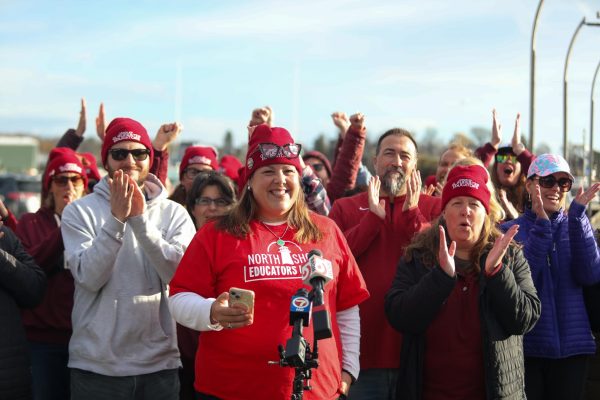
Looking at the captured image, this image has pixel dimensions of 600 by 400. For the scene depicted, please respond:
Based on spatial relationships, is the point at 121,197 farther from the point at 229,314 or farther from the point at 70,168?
the point at 70,168

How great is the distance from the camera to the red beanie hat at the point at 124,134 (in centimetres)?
511

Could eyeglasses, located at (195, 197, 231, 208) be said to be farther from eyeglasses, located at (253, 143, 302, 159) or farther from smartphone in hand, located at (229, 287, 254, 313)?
smartphone in hand, located at (229, 287, 254, 313)

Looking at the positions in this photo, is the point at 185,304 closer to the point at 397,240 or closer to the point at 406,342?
the point at 406,342

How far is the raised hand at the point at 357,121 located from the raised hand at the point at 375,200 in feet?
4.15

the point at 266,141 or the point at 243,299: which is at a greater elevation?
the point at 266,141

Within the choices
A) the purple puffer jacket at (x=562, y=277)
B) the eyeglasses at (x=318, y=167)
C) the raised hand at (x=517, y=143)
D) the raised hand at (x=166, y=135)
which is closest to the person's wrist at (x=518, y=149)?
the raised hand at (x=517, y=143)

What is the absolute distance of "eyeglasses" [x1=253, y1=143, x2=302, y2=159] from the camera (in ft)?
14.1

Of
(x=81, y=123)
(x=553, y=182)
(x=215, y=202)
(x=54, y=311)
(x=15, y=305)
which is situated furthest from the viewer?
(x=81, y=123)

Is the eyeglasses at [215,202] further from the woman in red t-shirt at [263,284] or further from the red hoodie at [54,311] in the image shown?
the woman in red t-shirt at [263,284]

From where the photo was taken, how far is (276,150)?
14.1 ft

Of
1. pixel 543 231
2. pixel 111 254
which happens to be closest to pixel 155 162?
pixel 111 254

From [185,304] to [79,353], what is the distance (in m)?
1.16

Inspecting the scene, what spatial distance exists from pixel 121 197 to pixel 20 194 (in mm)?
22193

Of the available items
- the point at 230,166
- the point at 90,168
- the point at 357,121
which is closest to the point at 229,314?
the point at 357,121
